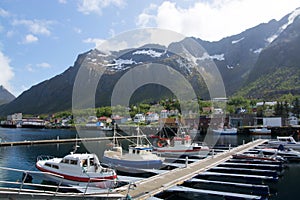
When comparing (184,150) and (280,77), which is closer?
(184,150)

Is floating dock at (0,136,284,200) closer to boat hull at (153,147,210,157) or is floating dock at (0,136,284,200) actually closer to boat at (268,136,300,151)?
boat hull at (153,147,210,157)

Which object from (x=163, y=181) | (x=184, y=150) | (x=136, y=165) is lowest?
(x=136, y=165)

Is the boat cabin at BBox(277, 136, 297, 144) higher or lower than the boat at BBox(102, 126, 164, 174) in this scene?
higher

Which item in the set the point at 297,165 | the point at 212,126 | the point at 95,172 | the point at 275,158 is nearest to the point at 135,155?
the point at 95,172

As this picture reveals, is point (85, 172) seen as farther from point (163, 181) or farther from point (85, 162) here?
point (163, 181)

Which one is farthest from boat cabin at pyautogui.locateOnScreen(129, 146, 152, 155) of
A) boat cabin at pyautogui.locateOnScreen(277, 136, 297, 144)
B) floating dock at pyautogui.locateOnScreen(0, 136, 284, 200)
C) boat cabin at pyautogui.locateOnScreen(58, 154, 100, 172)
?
boat cabin at pyautogui.locateOnScreen(277, 136, 297, 144)

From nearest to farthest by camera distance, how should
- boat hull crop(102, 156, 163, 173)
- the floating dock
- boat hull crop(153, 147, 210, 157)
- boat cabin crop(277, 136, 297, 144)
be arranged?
1. the floating dock
2. boat hull crop(102, 156, 163, 173)
3. boat hull crop(153, 147, 210, 157)
4. boat cabin crop(277, 136, 297, 144)

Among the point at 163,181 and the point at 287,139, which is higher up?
the point at 287,139

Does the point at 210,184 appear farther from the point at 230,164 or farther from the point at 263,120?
the point at 263,120

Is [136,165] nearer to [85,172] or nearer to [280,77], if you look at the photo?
[85,172]

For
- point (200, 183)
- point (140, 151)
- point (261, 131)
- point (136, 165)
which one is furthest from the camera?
point (261, 131)

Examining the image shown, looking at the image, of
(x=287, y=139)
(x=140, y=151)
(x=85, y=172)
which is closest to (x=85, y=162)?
(x=85, y=172)

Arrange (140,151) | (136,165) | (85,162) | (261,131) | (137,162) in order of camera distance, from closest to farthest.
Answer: (85,162) < (136,165) < (137,162) < (140,151) < (261,131)

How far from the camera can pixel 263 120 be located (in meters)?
91.4
